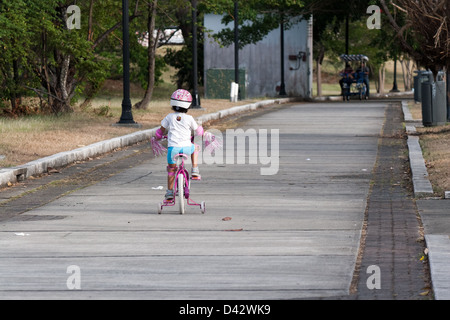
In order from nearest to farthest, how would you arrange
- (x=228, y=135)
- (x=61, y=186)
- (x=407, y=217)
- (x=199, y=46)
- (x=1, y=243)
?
(x=1, y=243) < (x=407, y=217) < (x=61, y=186) < (x=228, y=135) < (x=199, y=46)

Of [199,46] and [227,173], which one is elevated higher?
[199,46]

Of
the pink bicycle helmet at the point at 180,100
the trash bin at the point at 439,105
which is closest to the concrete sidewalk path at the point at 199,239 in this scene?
the pink bicycle helmet at the point at 180,100

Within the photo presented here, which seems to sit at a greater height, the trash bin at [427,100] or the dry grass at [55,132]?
the trash bin at [427,100]

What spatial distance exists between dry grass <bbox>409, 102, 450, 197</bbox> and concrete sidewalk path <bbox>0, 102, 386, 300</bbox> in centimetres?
108

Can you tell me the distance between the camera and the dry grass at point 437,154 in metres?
13.9

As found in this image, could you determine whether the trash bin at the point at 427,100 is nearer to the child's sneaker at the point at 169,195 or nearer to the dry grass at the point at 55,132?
the dry grass at the point at 55,132

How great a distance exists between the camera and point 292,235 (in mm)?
10312

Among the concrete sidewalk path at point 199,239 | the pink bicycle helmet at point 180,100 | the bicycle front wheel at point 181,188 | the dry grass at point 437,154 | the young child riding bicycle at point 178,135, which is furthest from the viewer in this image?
the dry grass at point 437,154

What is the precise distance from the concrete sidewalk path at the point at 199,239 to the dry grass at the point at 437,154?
1.08 meters

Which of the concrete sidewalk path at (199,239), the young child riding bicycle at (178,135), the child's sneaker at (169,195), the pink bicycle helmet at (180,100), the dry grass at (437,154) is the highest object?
the pink bicycle helmet at (180,100)

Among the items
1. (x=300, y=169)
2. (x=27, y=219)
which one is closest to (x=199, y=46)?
(x=300, y=169)

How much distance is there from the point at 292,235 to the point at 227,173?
20.7 ft
